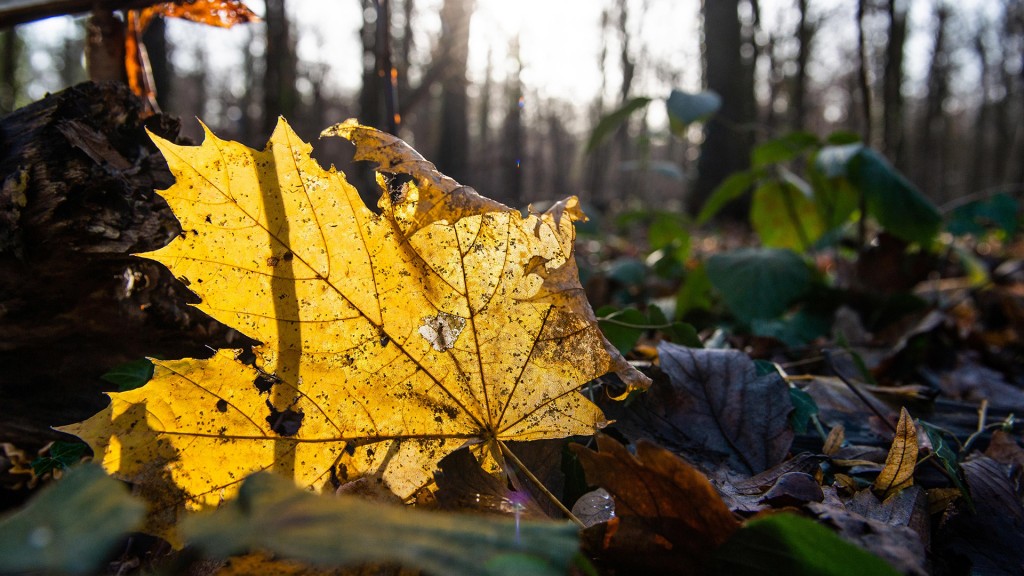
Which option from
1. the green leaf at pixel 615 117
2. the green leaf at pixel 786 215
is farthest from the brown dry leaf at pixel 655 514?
the green leaf at pixel 786 215

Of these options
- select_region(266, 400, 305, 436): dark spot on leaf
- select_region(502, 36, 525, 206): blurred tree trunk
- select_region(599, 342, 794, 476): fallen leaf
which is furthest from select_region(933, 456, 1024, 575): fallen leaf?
select_region(502, 36, 525, 206): blurred tree trunk

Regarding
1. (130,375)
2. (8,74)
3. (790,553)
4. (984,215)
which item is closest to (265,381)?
(130,375)

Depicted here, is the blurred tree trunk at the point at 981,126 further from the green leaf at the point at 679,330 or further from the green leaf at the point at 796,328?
the green leaf at the point at 679,330

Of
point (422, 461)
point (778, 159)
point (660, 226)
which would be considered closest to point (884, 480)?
point (422, 461)

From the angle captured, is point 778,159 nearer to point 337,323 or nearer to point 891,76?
point 891,76

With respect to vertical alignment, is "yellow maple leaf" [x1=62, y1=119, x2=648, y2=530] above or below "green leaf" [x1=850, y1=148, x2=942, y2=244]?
below

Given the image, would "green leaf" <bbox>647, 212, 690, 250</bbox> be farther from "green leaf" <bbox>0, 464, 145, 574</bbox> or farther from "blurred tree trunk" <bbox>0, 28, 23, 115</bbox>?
"blurred tree trunk" <bbox>0, 28, 23, 115</bbox>
